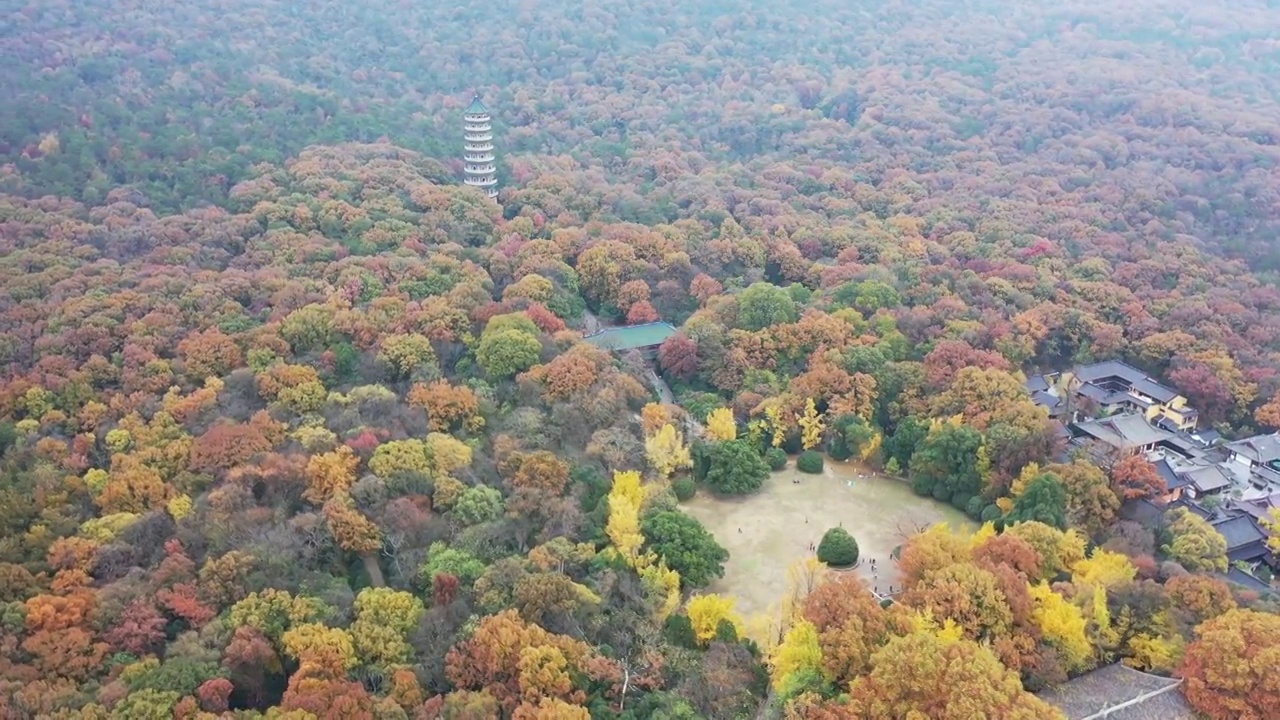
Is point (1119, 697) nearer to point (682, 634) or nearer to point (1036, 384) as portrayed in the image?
point (682, 634)

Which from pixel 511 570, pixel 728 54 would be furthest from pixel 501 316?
pixel 728 54

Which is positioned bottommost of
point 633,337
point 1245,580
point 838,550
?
point 633,337

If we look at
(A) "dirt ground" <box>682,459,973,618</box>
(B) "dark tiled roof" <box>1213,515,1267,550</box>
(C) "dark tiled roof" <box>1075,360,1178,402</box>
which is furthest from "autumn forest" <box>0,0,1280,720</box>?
(A) "dirt ground" <box>682,459,973,618</box>

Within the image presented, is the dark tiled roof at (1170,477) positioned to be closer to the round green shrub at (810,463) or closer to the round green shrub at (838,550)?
the round green shrub at (838,550)

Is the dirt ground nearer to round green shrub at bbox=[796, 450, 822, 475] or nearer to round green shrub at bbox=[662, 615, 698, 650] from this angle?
round green shrub at bbox=[796, 450, 822, 475]

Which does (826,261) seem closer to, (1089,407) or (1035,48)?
(1089,407)

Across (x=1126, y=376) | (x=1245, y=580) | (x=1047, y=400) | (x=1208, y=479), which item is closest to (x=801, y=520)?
(x=1047, y=400)

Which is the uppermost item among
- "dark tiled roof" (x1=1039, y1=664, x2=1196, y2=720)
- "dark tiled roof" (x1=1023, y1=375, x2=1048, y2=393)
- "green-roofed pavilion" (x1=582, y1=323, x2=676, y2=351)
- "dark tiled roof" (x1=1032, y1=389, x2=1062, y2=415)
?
"dark tiled roof" (x1=1039, y1=664, x2=1196, y2=720)
